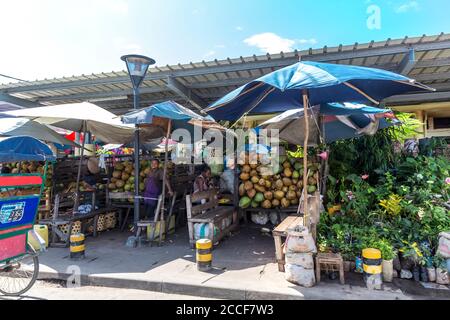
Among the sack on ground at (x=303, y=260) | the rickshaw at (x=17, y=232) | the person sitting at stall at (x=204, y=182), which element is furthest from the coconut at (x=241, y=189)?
the rickshaw at (x=17, y=232)

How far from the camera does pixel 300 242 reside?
4.18 metres

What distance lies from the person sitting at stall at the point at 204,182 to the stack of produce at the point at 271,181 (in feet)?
2.89

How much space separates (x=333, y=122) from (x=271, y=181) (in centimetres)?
209

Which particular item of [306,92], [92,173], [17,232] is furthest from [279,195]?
[92,173]

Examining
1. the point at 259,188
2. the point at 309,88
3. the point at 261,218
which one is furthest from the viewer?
the point at 261,218

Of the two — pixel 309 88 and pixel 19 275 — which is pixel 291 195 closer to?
pixel 309 88

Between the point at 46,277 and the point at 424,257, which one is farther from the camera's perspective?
the point at 46,277

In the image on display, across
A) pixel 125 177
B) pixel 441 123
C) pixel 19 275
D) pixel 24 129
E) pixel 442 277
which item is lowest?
pixel 19 275

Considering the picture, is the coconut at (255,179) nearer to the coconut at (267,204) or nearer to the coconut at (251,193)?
the coconut at (251,193)

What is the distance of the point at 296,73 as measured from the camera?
13.1 feet

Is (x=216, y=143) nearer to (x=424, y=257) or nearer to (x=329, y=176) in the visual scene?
(x=329, y=176)

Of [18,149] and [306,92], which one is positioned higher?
[306,92]

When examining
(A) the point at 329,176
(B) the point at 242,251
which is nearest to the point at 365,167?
(A) the point at 329,176

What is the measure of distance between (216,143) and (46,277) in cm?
560
